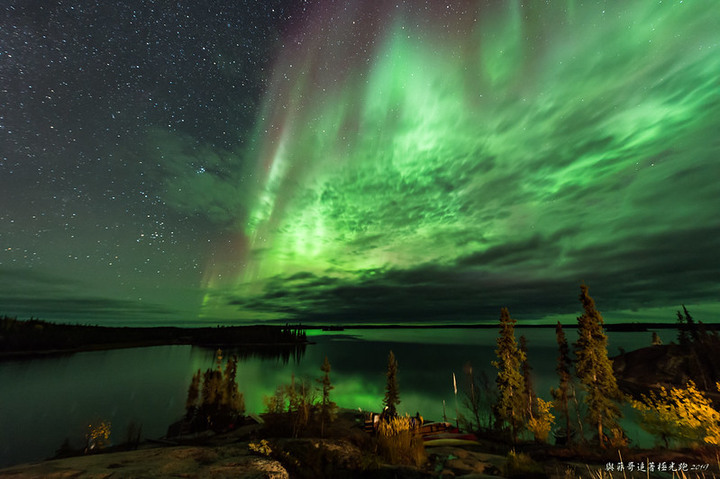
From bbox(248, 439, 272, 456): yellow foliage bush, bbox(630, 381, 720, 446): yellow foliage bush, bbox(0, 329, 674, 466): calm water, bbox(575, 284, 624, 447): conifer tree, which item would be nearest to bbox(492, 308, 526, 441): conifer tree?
bbox(575, 284, 624, 447): conifer tree

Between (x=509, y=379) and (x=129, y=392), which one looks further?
(x=129, y=392)

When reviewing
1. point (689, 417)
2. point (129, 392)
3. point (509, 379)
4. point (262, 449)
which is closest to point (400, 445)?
point (262, 449)

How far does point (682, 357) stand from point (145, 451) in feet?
353

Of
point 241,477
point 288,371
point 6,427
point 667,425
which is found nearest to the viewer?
point 241,477

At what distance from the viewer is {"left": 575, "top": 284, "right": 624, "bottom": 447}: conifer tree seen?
103 feet

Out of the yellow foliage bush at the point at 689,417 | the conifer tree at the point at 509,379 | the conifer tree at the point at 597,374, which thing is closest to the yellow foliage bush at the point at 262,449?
the yellow foliage bush at the point at 689,417

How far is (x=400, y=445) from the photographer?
548 inches

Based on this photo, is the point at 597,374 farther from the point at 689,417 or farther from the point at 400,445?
the point at 400,445

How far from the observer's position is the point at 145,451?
36.3 feet

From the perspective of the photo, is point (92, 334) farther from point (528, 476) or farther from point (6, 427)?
point (528, 476)

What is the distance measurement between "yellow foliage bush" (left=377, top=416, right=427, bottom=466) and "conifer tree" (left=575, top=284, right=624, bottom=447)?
28.4m

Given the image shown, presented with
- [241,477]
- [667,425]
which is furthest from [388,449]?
[667,425]

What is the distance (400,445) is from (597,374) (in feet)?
99.9

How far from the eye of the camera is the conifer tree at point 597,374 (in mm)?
31266
